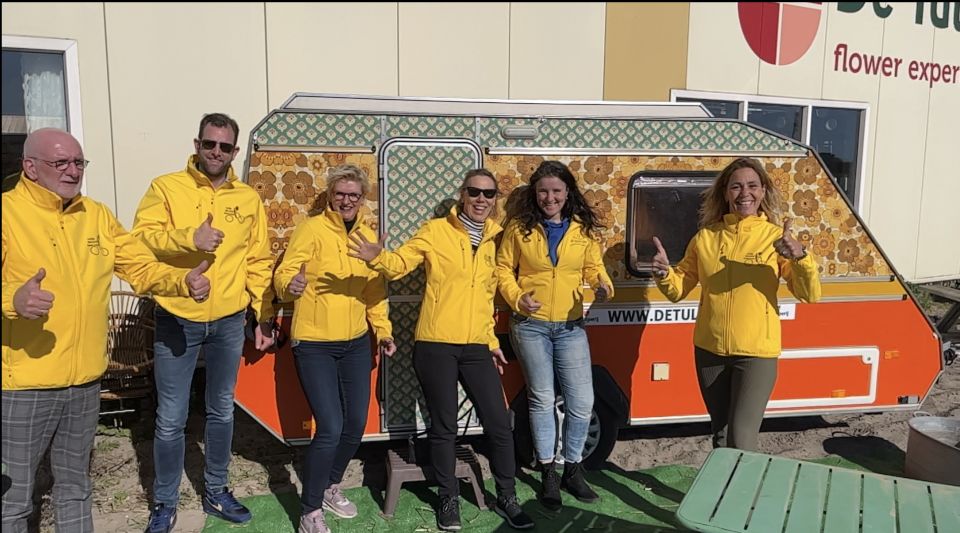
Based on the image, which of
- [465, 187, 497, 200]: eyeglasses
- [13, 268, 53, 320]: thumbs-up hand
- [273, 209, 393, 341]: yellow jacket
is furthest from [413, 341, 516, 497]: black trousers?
[13, 268, 53, 320]: thumbs-up hand

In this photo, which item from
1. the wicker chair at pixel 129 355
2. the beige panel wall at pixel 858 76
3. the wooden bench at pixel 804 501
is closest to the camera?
the wooden bench at pixel 804 501

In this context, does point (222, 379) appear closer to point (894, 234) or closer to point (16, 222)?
point (16, 222)

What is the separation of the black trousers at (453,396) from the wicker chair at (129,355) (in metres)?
2.66

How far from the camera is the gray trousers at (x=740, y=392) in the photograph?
10.6 ft

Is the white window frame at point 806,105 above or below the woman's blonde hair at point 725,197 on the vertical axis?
above

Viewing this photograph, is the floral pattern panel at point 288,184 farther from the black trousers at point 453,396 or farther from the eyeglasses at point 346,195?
the black trousers at point 453,396

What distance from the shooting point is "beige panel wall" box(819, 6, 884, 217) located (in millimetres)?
8109

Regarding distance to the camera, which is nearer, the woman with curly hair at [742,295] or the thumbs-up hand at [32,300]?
the thumbs-up hand at [32,300]

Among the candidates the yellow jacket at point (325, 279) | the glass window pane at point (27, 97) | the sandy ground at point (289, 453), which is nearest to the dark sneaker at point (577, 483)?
the sandy ground at point (289, 453)

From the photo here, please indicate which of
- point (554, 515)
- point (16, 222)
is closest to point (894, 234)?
point (554, 515)

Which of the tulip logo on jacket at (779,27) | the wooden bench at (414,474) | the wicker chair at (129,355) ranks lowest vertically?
the wooden bench at (414,474)

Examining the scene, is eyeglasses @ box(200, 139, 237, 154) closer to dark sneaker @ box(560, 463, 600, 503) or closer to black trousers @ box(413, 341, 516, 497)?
black trousers @ box(413, 341, 516, 497)

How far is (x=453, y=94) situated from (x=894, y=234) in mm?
6381

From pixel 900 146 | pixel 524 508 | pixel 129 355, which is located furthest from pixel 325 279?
pixel 900 146
